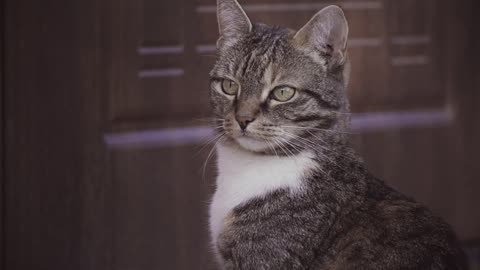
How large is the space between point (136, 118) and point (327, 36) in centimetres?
90

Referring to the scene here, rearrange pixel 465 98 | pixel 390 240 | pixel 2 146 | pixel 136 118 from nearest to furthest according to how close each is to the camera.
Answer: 1. pixel 390 240
2. pixel 2 146
3. pixel 136 118
4. pixel 465 98

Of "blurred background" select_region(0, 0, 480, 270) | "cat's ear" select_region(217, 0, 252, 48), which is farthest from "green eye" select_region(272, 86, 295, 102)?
"blurred background" select_region(0, 0, 480, 270)

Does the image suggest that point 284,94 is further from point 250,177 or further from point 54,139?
point 54,139

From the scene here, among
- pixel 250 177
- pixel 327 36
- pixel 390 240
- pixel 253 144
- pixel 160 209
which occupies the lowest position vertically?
pixel 160 209

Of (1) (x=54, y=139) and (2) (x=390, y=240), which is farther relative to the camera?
(1) (x=54, y=139)

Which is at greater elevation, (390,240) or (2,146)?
(2,146)

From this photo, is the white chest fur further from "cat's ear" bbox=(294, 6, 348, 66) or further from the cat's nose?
"cat's ear" bbox=(294, 6, 348, 66)

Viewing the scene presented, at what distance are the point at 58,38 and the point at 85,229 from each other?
70cm

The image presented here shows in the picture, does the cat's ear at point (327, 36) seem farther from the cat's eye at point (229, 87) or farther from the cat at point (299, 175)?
the cat's eye at point (229, 87)

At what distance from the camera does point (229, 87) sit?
218cm

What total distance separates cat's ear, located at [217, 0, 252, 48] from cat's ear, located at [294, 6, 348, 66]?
180mm

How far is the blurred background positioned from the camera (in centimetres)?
250

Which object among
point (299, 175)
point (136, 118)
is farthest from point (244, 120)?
point (136, 118)

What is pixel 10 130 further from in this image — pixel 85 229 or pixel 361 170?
pixel 361 170
